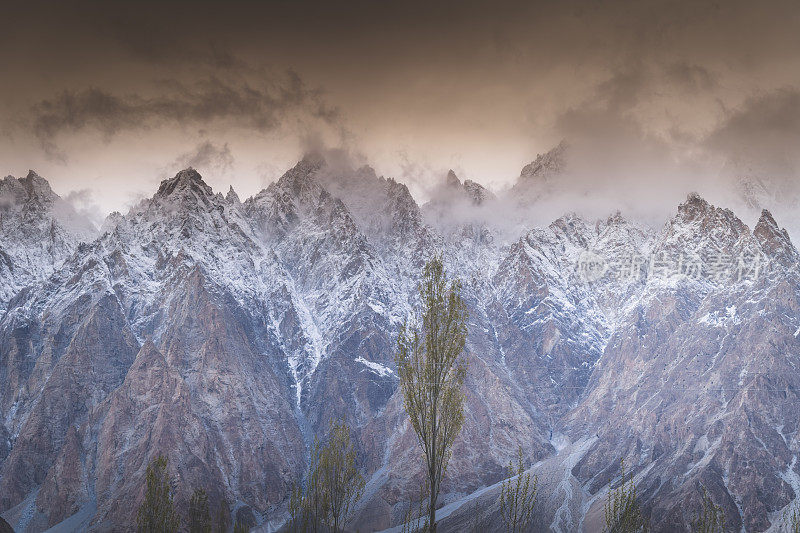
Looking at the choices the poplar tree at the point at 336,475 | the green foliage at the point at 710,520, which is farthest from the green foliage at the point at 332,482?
the green foliage at the point at 710,520

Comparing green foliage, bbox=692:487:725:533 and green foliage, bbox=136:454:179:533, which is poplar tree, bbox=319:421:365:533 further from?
green foliage, bbox=692:487:725:533

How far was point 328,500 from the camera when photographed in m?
53.6

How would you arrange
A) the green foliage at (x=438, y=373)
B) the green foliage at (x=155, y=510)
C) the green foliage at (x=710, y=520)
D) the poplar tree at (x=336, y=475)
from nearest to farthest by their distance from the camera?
the green foliage at (x=438, y=373), the green foliage at (x=710, y=520), the poplar tree at (x=336, y=475), the green foliage at (x=155, y=510)

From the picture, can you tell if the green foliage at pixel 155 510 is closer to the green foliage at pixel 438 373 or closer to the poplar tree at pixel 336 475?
the poplar tree at pixel 336 475

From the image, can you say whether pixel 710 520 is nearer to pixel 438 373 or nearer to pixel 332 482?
pixel 438 373

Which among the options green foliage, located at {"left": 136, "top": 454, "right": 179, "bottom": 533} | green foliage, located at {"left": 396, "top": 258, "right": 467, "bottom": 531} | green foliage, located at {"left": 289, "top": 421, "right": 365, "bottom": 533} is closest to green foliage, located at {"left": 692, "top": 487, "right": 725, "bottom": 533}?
green foliage, located at {"left": 396, "top": 258, "right": 467, "bottom": 531}

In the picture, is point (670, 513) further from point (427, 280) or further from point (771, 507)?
point (427, 280)

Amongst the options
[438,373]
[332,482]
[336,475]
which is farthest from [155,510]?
[438,373]

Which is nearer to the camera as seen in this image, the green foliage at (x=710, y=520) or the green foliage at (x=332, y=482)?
the green foliage at (x=710, y=520)

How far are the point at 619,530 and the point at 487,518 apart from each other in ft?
515

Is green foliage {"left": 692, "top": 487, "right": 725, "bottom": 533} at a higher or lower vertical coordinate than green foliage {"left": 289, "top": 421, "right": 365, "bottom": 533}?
lower

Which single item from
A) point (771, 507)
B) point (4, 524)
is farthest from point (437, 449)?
point (771, 507)

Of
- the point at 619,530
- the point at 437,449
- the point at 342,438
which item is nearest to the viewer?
the point at 437,449

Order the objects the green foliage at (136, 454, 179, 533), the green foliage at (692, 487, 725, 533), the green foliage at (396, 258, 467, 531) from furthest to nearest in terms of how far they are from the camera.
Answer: the green foliage at (136, 454, 179, 533) < the green foliage at (692, 487, 725, 533) < the green foliage at (396, 258, 467, 531)
